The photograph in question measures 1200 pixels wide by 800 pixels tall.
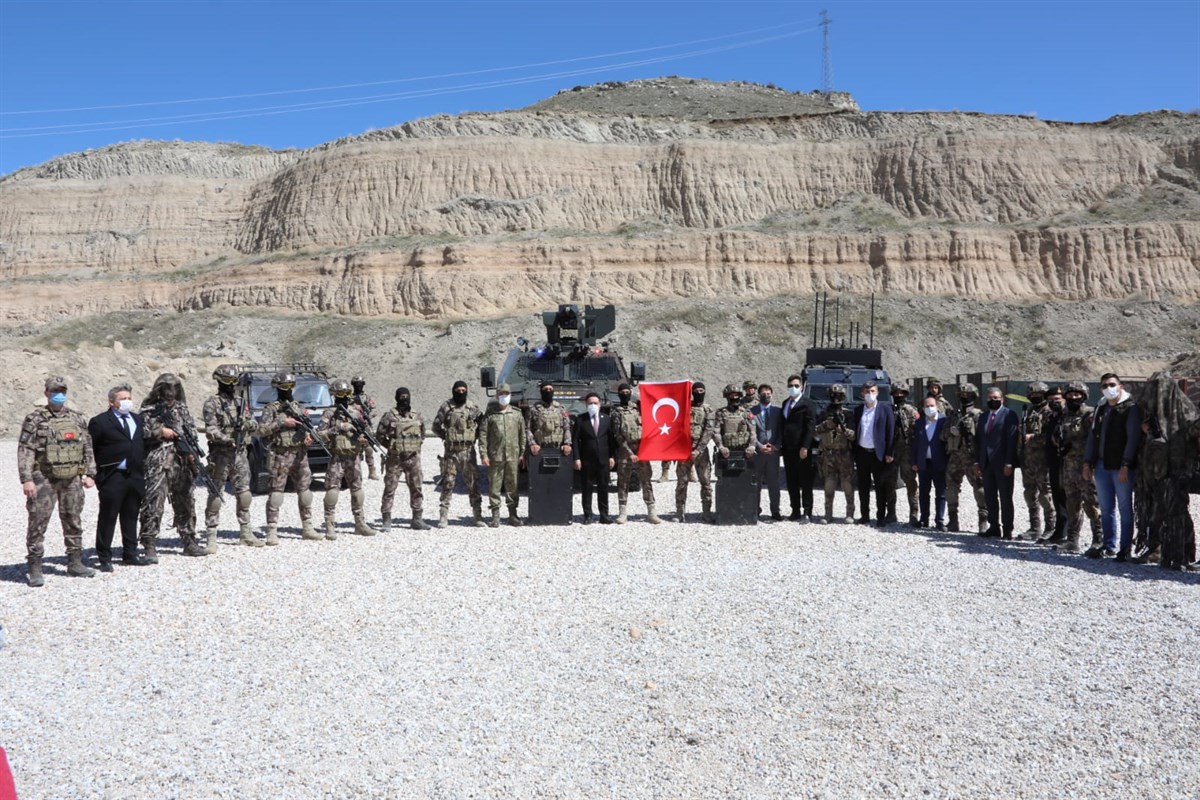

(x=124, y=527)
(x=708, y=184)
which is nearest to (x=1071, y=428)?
(x=124, y=527)

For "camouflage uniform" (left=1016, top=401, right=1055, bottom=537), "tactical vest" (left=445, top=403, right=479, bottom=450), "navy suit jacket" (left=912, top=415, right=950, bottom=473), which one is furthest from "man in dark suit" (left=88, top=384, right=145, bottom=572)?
"camouflage uniform" (left=1016, top=401, right=1055, bottom=537)

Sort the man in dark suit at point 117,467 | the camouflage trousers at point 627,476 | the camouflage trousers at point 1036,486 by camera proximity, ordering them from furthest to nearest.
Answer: the camouflage trousers at point 627,476 < the camouflage trousers at point 1036,486 < the man in dark suit at point 117,467

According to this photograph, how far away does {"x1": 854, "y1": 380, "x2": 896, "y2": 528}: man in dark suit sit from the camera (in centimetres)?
1234

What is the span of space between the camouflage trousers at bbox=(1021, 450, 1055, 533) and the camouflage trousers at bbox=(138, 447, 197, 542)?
9.74m

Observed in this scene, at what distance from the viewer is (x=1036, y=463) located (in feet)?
36.8

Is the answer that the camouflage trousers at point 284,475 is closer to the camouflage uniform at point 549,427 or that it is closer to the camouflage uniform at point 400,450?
the camouflage uniform at point 400,450

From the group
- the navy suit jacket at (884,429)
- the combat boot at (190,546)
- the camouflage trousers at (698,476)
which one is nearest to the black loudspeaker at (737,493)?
the camouflage trousers at (698,476)

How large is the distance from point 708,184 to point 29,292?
45877 mm

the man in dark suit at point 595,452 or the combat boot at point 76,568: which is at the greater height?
the man in dark suit at point 595,452

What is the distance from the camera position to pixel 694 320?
46.3 m

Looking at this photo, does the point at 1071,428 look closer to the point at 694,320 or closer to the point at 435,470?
the point at 435,470

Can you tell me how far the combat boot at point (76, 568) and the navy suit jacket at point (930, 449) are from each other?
9.81 m

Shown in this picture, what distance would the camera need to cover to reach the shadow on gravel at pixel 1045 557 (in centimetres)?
909

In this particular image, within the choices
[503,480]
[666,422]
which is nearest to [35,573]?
[503,480]
